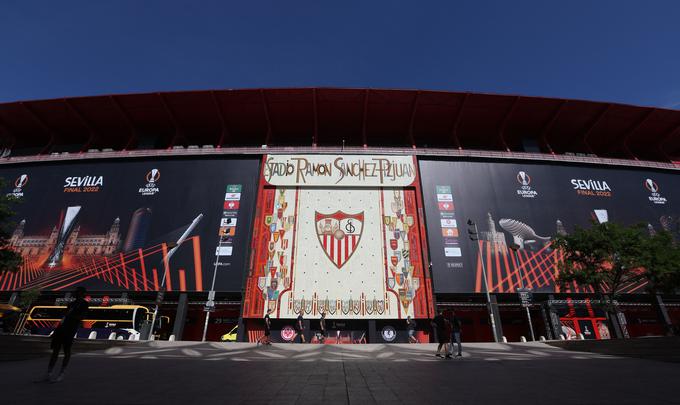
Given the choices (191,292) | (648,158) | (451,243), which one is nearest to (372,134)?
(451,243)

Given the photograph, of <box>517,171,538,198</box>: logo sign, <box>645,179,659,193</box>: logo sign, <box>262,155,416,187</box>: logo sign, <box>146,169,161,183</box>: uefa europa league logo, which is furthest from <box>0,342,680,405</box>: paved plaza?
<box>645,179,659,193</box>: logo sign

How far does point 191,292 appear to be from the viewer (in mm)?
25719

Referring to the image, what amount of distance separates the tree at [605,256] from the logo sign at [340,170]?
1423 cm

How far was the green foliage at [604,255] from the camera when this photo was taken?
1992 cm

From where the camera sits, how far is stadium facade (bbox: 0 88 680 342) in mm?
25922

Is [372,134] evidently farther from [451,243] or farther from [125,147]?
[125,147]

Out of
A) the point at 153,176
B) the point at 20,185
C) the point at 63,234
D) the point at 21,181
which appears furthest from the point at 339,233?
the point at 21,181

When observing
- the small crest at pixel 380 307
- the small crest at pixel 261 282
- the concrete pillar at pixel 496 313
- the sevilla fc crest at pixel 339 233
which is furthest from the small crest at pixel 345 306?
the concrete pillar at pixel 496 313

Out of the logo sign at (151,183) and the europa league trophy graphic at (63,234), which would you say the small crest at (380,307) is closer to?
the logo sign at (151,183)

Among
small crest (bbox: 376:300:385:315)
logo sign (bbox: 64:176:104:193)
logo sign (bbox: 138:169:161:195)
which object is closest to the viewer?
small crest (bbox: 376:300:385:315)

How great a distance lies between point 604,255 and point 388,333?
16236 mm

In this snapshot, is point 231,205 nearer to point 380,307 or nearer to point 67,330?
point 380,307

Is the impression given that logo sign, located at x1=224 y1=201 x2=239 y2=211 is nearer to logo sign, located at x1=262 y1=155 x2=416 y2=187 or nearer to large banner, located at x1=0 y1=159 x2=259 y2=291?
large banner, located at x1=0 y1=159 x2=259 y2=291

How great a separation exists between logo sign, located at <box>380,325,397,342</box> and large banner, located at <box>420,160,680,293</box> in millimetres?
5106
